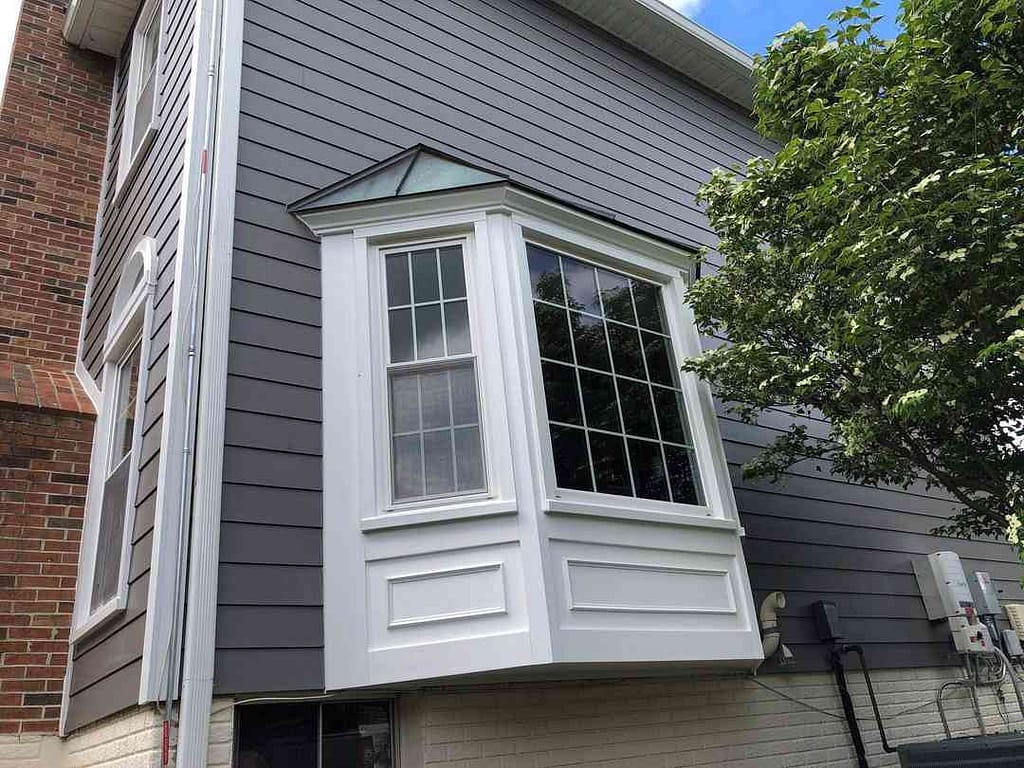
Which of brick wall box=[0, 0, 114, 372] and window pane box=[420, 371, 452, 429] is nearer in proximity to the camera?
window pane box=[420, 371, 452, 429]

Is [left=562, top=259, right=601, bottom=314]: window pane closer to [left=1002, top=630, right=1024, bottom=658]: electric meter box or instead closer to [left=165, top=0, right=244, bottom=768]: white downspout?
[left=165, top=0, right=244, bottom=768]: white downspout

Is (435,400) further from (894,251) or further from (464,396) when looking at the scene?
(894,251)

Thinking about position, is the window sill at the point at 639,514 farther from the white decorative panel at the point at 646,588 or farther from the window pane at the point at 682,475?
the white decorative panel at the point at 646,588

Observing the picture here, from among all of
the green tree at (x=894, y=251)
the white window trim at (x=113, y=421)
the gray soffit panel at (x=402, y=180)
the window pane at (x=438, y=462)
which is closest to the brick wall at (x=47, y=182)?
the white window trim at (x=113, y=421)

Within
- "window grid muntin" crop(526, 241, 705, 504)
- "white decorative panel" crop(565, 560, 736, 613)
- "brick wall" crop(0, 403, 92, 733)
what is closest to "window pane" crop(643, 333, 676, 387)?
"window grid muntin" crop(526, 241, 705, 504)

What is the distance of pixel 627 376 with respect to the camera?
5207 mm

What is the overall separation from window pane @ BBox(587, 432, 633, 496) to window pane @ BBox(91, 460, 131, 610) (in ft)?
8.54

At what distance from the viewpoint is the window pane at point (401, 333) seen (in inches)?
184

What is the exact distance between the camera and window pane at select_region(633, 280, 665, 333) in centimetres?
562

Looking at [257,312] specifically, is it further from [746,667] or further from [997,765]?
[997,765]

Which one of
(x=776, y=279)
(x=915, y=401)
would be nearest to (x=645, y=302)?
(x=776, y=279)

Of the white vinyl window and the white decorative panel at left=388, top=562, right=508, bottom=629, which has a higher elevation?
the white vinyl window

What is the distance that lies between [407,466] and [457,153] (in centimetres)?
279

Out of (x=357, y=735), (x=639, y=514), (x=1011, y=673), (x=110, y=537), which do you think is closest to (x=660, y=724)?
(x=639, y=514)
